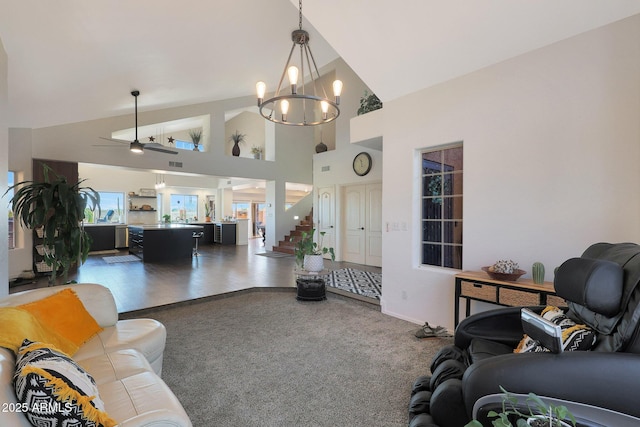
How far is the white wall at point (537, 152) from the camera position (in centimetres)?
235

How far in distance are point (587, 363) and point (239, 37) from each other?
4.85 metres

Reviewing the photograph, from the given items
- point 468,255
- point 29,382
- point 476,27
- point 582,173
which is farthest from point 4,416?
point 476,27

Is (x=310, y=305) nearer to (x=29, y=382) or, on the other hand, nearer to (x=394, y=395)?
(x=394, y=395)

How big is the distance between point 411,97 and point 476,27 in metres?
1.03

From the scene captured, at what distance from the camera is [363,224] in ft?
23.8

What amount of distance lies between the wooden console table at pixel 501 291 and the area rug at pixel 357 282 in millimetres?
1590

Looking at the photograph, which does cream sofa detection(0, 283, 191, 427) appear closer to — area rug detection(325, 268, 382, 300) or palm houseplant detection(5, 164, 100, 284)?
palm houseplant detection(5, 164, 100, 284)

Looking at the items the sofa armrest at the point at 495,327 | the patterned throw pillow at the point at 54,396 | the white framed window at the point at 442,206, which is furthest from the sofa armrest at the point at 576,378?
the white framed window at the point at 442,206

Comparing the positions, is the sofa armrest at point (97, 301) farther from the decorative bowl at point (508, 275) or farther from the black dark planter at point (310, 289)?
the decorative bowl at point (508, 275)

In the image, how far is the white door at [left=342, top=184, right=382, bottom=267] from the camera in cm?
698

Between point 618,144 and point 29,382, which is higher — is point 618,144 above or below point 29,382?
above

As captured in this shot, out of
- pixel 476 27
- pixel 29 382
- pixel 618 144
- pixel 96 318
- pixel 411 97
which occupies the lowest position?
pixel 96 318

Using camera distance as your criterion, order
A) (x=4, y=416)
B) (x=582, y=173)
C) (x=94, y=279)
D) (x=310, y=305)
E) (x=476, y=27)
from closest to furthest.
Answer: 1. (x=4, y=416)
2. (x=582, y=173)
3. (x=476, y=27)
4. (x=310, y=305)
5. (x=94, y=279)

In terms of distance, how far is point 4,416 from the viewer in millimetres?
965
